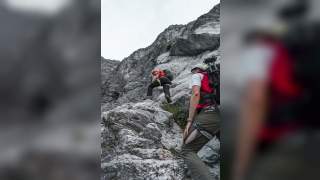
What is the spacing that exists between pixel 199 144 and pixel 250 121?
0.66m

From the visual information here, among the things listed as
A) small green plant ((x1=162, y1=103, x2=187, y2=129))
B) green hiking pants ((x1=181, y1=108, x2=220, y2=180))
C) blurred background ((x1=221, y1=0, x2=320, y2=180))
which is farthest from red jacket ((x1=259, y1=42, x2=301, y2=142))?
small green plant ((x1=162, y1=103, x2=187, y2=129))

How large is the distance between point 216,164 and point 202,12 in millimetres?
842

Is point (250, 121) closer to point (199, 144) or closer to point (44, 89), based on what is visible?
point (199, 144)

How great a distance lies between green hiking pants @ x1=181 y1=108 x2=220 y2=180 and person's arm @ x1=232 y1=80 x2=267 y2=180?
43cm

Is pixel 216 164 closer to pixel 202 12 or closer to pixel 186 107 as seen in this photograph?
pixel 186 107

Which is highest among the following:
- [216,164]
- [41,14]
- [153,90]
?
[41,14]

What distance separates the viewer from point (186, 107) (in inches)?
115

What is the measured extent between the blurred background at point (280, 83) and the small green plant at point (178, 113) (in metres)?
0.57

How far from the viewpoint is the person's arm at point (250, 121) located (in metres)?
2.27

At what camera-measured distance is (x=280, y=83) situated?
7.35ft

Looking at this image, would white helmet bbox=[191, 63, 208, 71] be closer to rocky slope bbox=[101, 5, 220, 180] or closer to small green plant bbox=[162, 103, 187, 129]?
rocky slope bbox=[101, 5, 220, 180]

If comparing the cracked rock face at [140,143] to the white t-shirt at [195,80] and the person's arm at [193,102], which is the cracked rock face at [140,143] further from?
the white t-shirt at [195,80]

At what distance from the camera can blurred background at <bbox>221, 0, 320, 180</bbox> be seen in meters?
2.17

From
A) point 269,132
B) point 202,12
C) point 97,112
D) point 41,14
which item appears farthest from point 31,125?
point 202,12
